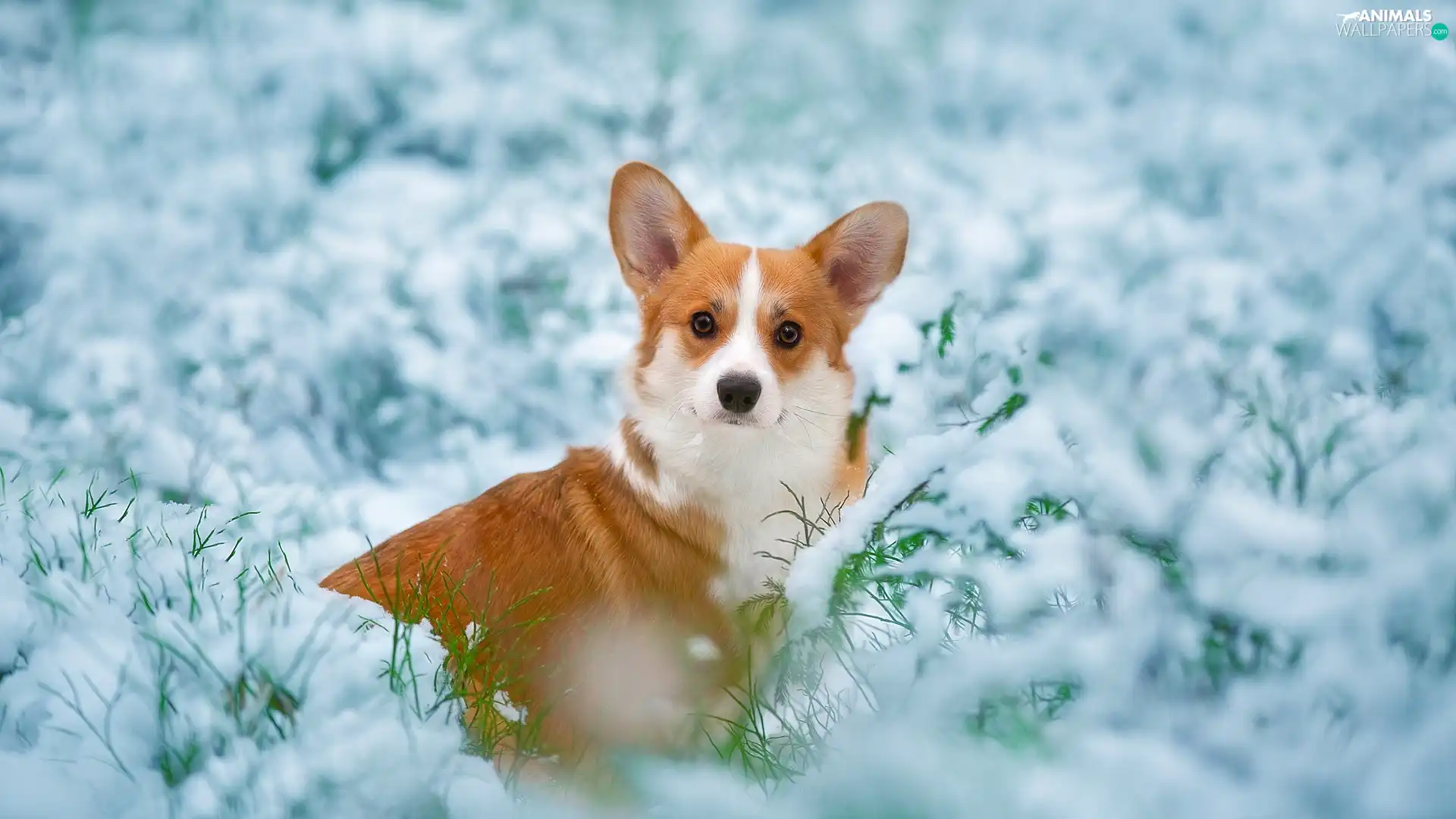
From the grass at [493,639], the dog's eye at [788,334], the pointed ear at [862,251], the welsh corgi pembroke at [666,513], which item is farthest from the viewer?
the pointed ear at [862,251]

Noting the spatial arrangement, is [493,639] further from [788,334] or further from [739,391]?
[788,334]

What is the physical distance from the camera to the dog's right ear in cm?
284

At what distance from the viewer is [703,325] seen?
2.76m

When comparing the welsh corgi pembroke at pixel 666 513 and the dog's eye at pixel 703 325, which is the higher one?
the dog's eye at pixel 703 325

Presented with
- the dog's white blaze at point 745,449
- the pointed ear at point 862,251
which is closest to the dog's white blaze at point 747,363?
the dog's white blaze at point 745,449

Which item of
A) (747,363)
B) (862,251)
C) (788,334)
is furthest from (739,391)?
(862,251)

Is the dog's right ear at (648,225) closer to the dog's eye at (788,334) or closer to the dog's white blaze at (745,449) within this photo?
the dog's white blaze at (745,449)

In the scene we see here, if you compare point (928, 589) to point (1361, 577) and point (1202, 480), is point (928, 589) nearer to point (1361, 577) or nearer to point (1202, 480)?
point (1202, 480)

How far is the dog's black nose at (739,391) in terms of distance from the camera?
2.51 meters

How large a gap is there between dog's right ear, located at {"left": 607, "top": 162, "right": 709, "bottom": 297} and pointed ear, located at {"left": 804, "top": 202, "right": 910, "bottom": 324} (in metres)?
0.34

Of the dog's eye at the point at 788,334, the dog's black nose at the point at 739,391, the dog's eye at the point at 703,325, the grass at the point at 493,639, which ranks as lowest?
the grass at the point at 493,639

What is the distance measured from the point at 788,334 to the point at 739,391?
0.31 meters

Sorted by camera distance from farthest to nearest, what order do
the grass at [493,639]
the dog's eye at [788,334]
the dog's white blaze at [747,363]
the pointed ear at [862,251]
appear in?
the pointed ear at [862,251], the dog's eye at [788,334], the dog's white blaze at [747,363], the grass at [493,639]

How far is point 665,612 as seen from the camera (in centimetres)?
254
